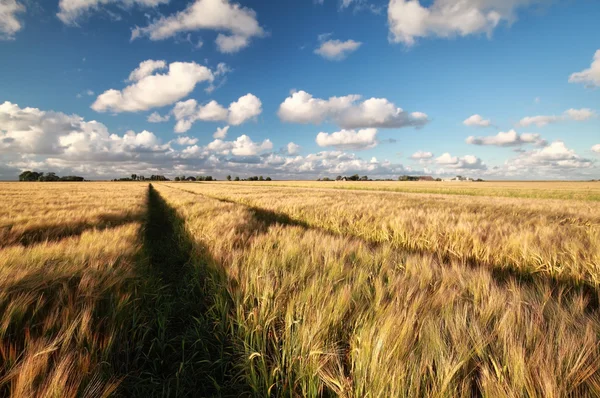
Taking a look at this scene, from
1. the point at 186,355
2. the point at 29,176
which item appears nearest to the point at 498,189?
the point at 186,355

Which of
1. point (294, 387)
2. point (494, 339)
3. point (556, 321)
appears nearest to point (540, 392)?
point (494, 339)

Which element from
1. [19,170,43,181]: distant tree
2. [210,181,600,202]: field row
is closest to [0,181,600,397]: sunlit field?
[210,181,600,202]: field row

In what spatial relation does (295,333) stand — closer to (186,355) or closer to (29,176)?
(186,355)

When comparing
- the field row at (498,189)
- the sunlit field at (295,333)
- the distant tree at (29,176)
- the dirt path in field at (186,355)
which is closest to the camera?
the sunlit field at (295,333)

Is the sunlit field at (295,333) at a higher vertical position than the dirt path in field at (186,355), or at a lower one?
higher

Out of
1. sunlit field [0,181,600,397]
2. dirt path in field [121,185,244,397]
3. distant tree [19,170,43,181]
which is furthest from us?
distant tree [19,170,43,181]

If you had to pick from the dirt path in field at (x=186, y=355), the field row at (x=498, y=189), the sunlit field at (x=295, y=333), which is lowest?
the field row at (x=498, y=189)

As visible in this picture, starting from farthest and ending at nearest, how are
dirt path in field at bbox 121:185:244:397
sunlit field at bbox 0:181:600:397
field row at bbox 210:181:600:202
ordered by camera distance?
1. field row at bbox 210:181:600:202
2. dirt path in field at bbox 121:185:244:397
3. sunlit field at bbox 0:181:600:397

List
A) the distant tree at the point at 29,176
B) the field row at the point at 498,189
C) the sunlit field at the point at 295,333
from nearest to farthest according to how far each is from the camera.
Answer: the sunlit field at the point at 295,333
the field row at the point at 498,189
the distant tree at the point at 29,176

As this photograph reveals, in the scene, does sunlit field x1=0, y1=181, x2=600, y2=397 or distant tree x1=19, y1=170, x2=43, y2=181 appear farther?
distant tree x1=19, y1=170, x2=43, y2=181

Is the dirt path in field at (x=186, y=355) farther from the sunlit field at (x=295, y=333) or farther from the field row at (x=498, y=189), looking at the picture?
the field row at (x=498, y=189)

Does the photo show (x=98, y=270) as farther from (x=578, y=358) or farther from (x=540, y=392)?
(x=578, y=358)

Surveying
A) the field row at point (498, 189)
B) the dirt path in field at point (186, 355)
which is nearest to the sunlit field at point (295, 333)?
the dirt path in field at point (186, 355)

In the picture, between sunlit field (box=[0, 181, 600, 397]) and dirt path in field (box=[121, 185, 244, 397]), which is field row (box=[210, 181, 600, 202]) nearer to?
sunlit field (box=[0, 181, 600, 397])
